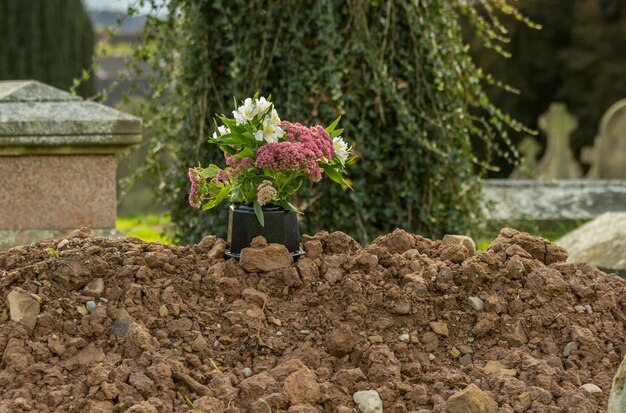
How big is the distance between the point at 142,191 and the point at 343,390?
898 cm

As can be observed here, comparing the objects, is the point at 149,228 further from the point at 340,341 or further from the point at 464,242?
the point at 340,341

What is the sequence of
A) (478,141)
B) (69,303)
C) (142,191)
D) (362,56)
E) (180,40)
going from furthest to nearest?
(478,141) → (142,191) → (180,40) → (362,56) → (69,303)

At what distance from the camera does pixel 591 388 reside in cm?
262

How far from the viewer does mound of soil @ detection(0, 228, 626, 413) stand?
253cm

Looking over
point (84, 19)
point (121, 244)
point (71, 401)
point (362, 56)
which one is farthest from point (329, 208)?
point (84, 19)

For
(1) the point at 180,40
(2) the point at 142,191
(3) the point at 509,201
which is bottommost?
(2) the point at 142,191

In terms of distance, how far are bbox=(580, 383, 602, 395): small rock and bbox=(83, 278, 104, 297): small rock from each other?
1.35 metres

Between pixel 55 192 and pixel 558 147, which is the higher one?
pixel 55 192

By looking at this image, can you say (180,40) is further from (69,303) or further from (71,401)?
(71,401)

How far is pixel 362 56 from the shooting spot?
187 inches

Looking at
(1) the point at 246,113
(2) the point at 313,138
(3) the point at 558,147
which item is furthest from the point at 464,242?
(3) the point at 558,147

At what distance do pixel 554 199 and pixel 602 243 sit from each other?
259cm

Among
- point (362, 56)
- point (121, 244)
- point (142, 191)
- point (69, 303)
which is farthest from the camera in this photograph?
point (142, 191)

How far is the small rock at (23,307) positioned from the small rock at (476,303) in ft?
4.03
